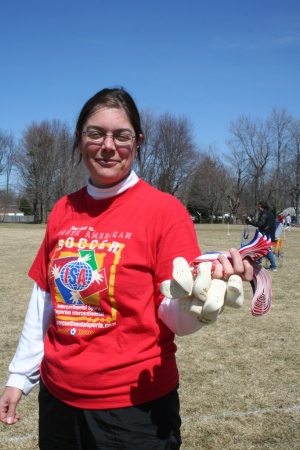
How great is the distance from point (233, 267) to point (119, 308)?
509 mm

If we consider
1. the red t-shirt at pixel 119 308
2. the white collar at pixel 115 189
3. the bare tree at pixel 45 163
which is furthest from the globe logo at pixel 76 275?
the bare tree at pixel 45 163

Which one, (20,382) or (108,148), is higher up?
(108,148)

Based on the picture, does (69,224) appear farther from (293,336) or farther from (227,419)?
(293,336)

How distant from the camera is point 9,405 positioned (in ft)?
6.87

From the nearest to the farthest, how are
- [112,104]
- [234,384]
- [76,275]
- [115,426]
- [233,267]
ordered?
[233,267]
[115,426]
[76,275]
[112,104]
[234,384]

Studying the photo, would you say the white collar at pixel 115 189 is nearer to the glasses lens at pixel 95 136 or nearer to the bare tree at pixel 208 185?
the glasses lens at pixel 95 136

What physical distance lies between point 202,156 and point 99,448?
212 feet

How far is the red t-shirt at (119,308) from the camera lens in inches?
70.2

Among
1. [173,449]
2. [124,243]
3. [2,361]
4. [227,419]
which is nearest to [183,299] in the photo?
[124,243]

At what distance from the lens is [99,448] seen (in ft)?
5.88

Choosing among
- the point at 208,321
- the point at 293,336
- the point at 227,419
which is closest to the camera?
the point at 208,321

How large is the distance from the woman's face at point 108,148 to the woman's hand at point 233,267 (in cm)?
66

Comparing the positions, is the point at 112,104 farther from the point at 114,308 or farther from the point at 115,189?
the point at 114,308

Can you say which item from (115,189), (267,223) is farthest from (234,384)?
(267,223)
